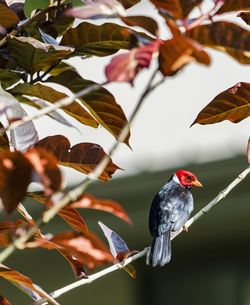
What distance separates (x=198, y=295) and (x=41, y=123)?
1.73 m

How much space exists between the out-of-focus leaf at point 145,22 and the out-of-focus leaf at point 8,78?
49 cm

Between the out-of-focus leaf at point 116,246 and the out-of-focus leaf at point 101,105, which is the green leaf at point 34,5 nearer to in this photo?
the out-of-focus leaf at point 101,105

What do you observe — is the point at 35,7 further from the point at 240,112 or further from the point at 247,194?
the point at 247,194

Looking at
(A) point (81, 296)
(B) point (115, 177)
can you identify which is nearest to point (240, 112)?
(B) point (115, 177)

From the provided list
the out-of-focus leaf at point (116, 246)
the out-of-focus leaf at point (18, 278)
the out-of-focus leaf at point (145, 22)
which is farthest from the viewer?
the out-of-focus leaf at point (116, 246)

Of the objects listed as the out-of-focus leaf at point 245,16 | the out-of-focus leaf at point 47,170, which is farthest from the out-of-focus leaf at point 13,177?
the out-of-focus leaf at point 245,16

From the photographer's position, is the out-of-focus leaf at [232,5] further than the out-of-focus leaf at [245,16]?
No

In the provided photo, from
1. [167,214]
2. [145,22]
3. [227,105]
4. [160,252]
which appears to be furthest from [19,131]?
[167,214]

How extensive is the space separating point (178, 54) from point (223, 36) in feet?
0.19

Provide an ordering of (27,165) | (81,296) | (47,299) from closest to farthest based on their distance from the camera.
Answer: (27,165) → (47,299) → (81,296)

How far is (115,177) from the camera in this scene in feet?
19.9

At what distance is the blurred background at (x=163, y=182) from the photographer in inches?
232

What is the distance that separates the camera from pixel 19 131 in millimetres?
1394

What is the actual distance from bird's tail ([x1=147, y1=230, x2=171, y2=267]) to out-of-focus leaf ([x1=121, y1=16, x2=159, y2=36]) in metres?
2.66
